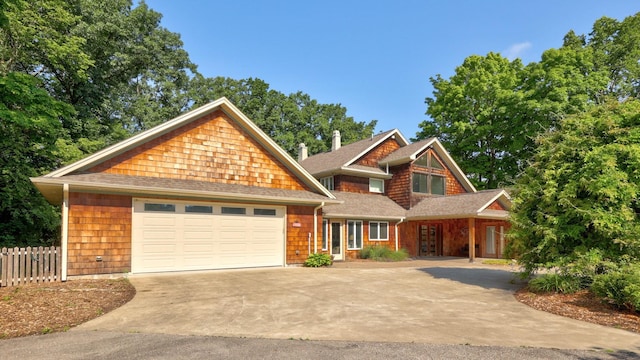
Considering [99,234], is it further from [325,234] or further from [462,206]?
[462,206]

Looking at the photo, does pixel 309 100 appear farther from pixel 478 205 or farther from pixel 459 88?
pixel 478 205

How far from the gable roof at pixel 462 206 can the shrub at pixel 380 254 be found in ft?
10.0

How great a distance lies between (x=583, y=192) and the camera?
989cm

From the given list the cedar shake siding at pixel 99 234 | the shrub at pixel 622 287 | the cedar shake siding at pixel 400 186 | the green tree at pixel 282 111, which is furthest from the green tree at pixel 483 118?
the cedar shake siding at pixel 99 234

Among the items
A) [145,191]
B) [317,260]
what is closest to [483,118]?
[317,260]

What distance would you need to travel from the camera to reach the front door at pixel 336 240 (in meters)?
20.8

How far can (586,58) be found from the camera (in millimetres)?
31062

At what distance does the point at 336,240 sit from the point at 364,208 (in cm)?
299

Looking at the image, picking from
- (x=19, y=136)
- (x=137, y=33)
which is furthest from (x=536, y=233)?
(x=137, y=33)

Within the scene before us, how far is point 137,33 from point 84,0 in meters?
7.69

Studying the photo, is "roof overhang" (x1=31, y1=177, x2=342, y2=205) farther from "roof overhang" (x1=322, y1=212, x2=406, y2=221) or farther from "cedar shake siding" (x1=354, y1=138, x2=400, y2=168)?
"cedar shake siding" (x1=354, y1=138, x2=400, y2=168)

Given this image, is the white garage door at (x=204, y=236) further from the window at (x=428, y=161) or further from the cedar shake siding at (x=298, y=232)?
the window at (x=428, y=161)

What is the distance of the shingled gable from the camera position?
39.5 feet

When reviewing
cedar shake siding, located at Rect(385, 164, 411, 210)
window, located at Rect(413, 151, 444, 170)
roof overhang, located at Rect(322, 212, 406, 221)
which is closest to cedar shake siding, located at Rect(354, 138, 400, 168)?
cedar shake siding, located at Rect(385, 164, 411, 210)
